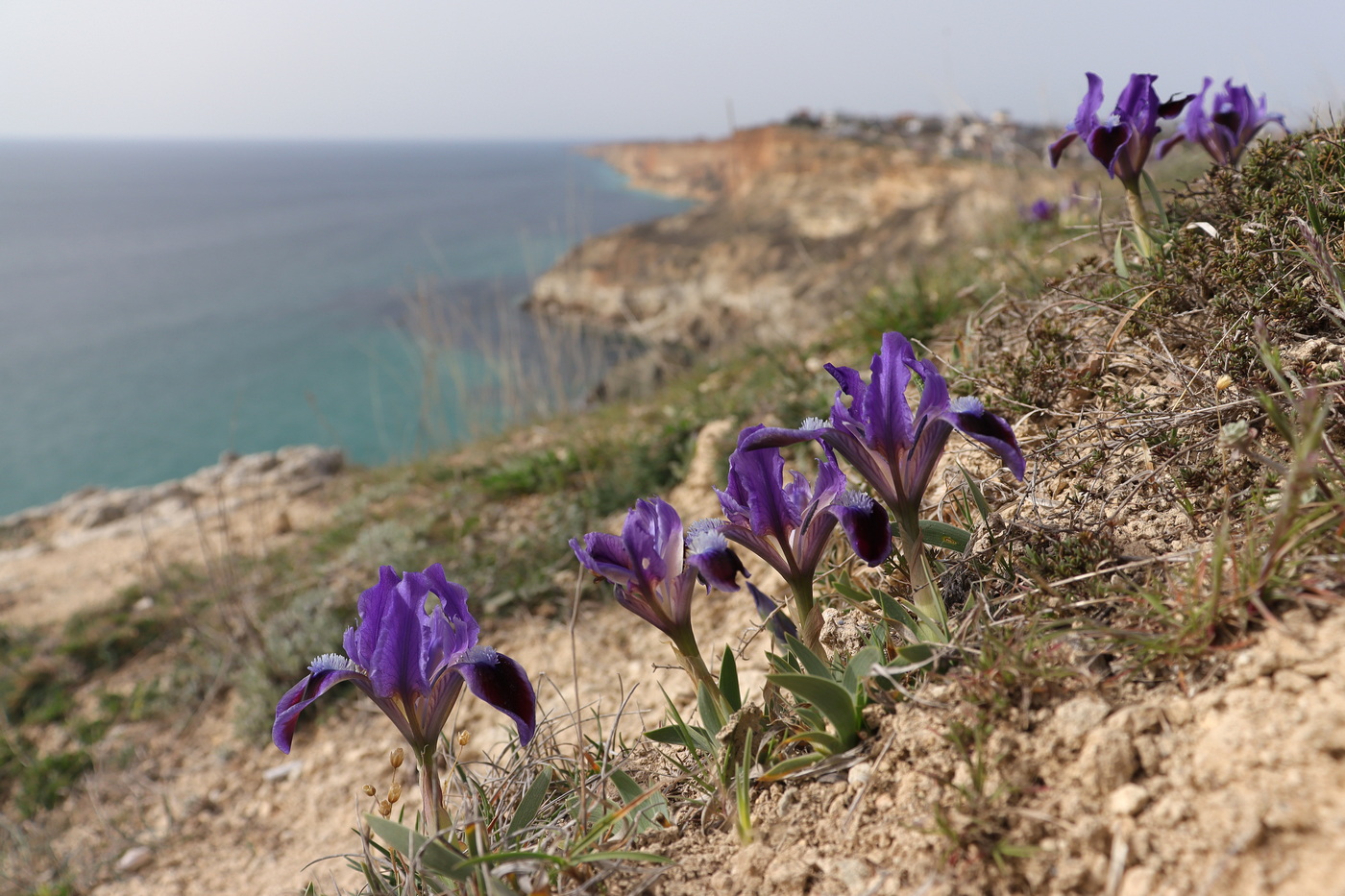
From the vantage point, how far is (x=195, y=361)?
2142 centimetres

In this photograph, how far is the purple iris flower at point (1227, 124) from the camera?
245 centimetres

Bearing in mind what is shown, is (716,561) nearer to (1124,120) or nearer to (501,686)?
(501,686)

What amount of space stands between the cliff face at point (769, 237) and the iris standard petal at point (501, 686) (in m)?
16.9

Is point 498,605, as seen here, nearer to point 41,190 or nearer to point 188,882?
point 188,882

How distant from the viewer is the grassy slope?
4.11ft

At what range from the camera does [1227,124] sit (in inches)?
97.1

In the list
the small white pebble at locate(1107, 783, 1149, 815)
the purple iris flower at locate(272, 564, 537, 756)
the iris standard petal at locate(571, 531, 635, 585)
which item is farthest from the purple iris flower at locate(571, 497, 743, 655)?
the small white pebble at locate(1107, 783, 1149, 815)

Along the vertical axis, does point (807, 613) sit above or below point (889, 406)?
below

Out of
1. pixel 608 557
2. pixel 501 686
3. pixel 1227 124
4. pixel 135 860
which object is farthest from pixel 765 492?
pixel 135 860

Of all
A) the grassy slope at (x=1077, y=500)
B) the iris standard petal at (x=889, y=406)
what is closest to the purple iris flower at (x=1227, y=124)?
the grassy slope at (x=1077, y=500)

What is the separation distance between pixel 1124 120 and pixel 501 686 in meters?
2.16

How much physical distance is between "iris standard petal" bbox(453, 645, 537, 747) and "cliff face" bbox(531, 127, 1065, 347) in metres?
16.9

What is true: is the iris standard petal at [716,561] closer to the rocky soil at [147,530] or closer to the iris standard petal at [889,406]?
the iris standard petal at [889,406]

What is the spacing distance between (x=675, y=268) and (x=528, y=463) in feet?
74.1
